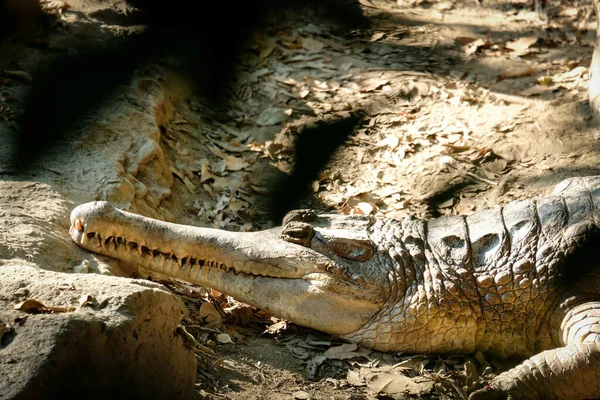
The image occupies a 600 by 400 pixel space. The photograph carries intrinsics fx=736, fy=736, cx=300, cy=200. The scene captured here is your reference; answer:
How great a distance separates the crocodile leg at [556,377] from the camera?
4012mm

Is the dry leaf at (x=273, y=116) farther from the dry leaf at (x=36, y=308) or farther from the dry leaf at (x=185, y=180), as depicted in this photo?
the dry leaf at (x=36, y=308)

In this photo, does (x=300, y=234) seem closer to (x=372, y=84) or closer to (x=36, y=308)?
(x=36, y=308)

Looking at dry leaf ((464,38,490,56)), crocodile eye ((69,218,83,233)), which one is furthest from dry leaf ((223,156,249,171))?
dry leaf ((464,38,490,56))

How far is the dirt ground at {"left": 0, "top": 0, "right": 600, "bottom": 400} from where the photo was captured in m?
4.49

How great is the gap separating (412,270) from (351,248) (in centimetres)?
41

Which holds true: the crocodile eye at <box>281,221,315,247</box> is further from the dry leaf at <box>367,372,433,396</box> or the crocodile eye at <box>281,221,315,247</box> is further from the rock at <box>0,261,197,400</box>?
the rock at <box>0,261,197,400</box>

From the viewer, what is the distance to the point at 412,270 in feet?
15.3

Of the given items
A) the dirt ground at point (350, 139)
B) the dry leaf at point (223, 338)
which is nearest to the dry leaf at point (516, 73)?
the dirt ground at point (350, 139)

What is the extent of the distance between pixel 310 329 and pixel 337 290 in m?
0.37

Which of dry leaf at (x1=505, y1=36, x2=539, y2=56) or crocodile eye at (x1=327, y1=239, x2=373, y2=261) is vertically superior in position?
dry leaf at (x1=505, y1=36, x2=539, y2=56)

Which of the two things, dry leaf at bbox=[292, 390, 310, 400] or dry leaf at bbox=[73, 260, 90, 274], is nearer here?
dry leaf at bbox=[292, 390, 310, 400]

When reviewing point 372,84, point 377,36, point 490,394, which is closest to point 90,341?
point 490,394

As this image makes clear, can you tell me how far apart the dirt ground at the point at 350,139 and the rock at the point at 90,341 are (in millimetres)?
671

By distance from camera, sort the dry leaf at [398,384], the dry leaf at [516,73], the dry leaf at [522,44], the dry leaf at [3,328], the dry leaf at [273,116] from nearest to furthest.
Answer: the dry leaf at [3,328] → the dry leaf at [398,384] → the dry leaf at [273,116] → the dry leaf at [516,73] → the dry leaf at [522,44]
